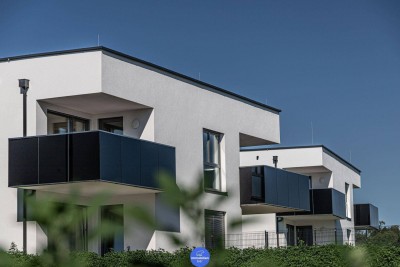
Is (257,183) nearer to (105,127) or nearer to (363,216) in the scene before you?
(105,127)

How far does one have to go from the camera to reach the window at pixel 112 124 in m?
22.0

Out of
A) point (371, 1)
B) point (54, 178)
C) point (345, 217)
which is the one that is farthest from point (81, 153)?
point (345, 217)

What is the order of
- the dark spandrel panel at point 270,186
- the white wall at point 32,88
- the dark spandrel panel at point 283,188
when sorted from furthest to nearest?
the dark spandrel panel at point 283,188 < the dark spandrel panel at point 270,186 < the white wall at point 32,88

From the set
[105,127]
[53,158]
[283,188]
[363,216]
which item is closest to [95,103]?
[105,127]

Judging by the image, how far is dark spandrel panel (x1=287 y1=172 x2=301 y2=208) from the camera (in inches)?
1123

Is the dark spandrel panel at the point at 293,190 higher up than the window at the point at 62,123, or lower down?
lower down

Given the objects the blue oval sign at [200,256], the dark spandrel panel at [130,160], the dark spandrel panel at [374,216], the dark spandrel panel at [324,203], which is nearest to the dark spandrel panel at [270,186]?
the dark spandrel panel at [130,160]

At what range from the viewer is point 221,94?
83.9 feet

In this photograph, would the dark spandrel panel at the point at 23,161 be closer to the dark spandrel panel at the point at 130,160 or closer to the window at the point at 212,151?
the dark spandrel panel at the point at 130,160

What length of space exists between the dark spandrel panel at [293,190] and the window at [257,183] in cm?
215

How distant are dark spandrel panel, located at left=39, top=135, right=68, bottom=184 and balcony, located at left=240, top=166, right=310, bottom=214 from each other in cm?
670

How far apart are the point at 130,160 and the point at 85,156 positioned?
4.30ft

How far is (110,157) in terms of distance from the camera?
19.1m

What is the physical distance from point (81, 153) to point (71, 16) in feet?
11.7
